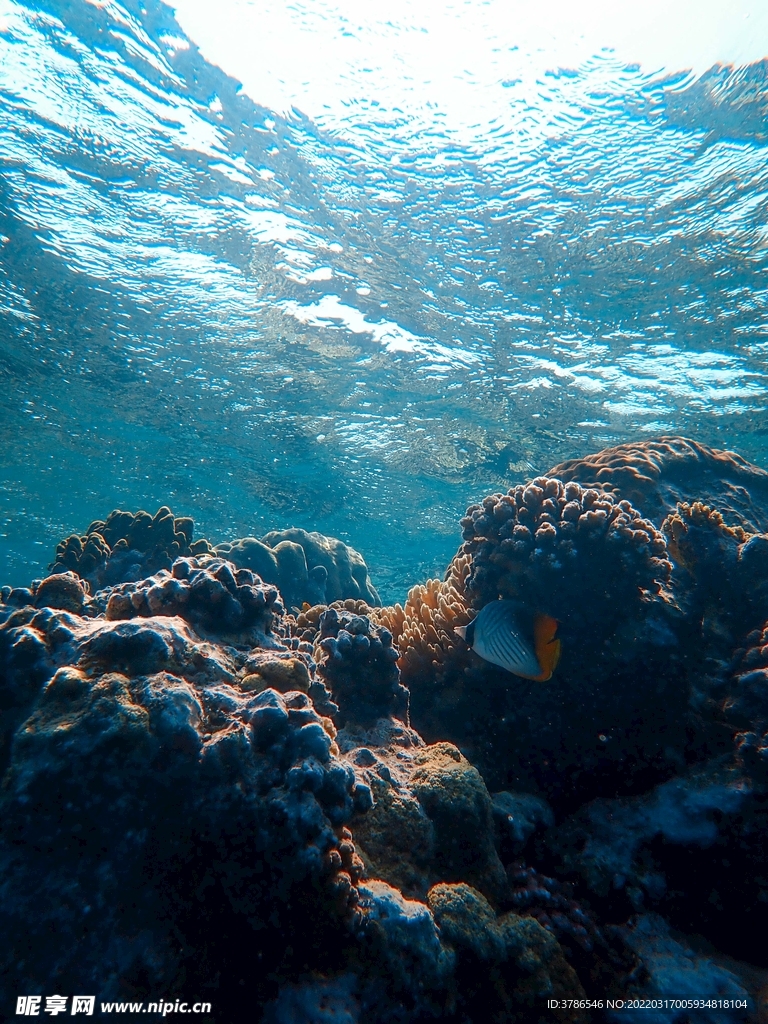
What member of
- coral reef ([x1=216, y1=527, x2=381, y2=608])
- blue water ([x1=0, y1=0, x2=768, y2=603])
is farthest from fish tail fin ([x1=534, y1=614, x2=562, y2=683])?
blue water ([x1=0, y1=0, x2=768, y2=603])

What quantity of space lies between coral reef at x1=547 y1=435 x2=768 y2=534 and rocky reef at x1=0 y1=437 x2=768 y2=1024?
3.99ft

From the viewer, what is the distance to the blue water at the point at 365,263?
927cm

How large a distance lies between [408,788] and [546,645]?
138 centimetres

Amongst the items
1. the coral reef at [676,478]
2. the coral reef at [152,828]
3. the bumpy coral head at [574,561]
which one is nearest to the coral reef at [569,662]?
the bumpy coral head at [574,561]

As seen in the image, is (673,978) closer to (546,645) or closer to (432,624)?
(546,645)

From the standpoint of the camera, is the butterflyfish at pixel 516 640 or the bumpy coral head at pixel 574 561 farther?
the bumpy coral head at pixel 574 561

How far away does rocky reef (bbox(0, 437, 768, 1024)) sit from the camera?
209 centimetres

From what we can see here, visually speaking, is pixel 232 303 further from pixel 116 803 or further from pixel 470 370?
pixel 116 803

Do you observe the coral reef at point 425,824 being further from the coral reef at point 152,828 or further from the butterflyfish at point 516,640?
the butterflyfish at point 516,640

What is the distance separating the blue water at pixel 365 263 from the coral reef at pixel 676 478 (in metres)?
6.77

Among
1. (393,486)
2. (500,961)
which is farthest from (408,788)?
(393,486)

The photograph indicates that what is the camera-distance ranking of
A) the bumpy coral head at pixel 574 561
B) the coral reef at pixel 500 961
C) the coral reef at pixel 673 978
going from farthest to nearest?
the bumpy coral head at pixel 574 561 → the coral reef at pixel 673 978 → the coral reef at pixel 500 961

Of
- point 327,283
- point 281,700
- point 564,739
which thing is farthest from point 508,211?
point 281,700

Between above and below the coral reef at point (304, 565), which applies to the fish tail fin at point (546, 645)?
below
